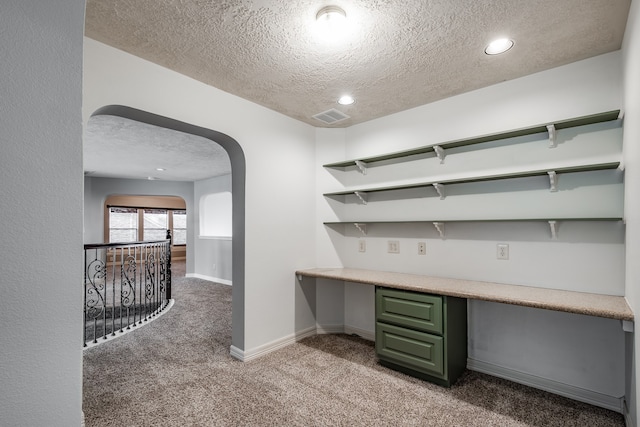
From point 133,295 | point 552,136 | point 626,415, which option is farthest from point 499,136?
point 133,295

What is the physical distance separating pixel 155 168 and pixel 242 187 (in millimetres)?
4312

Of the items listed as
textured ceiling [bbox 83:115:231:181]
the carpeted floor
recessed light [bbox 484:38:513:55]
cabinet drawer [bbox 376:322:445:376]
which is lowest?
the carpeted floor

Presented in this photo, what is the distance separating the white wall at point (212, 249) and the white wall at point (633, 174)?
616cm

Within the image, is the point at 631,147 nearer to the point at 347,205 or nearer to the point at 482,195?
the point at 482,195

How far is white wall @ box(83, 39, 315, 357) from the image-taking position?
2.19m

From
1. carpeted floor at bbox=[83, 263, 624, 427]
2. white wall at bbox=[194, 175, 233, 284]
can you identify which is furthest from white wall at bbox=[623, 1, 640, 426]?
white wall at bbox=[194, 175, 233, 284]

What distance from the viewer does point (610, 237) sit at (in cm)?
217

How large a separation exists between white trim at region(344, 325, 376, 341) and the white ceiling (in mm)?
2501

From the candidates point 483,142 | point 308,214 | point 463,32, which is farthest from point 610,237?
point 308,214

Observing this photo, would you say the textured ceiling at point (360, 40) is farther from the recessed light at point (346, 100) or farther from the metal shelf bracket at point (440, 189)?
the metal shelf bracket at point (440, 189)

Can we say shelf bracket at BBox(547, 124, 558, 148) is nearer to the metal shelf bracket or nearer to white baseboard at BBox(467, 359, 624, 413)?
the metal shelf bracket

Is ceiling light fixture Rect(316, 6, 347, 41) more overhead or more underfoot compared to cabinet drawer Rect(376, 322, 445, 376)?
more overhead

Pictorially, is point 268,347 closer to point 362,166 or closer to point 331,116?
point 362,166

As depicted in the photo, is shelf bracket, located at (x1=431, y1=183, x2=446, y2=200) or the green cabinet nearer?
the green cabinet
